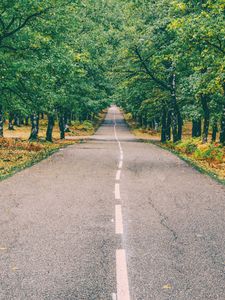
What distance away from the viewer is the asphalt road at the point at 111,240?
5035mm

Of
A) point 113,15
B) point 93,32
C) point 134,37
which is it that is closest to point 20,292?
point 134,37

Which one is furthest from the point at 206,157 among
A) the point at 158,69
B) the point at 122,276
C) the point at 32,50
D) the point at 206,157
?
the point at 122,276

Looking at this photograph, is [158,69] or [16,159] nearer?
[16,159]

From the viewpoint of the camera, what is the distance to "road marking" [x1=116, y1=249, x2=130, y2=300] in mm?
4828

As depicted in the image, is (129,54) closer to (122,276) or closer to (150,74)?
(150,74)

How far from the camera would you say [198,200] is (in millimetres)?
10867

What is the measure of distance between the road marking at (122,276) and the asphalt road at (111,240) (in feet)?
0.04

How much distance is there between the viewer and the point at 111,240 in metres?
7.05

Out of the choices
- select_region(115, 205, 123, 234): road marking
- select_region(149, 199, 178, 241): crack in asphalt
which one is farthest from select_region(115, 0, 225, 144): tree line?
select_region(115, 205, 123, 234): road marking

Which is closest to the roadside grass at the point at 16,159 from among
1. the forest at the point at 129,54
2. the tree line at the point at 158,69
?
the forest at the point at 129,54

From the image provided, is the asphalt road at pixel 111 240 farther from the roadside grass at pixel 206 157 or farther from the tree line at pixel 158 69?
the tree line at pixel 158 69

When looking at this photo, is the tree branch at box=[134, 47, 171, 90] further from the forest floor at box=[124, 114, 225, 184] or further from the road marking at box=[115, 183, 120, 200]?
the road marking at box=[115, 183, 120, 200]

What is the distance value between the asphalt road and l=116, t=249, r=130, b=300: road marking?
0.01m

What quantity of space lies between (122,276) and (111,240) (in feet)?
5.50
